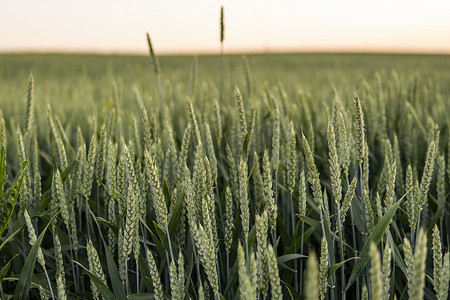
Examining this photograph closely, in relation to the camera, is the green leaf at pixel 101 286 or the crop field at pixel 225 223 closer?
the crop field at pixel 225 223

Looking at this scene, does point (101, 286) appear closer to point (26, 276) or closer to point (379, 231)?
point (26, 276)

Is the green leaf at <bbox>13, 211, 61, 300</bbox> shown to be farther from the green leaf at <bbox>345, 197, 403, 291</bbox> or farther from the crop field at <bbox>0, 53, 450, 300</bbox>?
the green leaf at <bbox>345, 197, 403, 291</bbox>

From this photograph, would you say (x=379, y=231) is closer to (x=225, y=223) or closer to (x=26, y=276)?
(x=225, y=223)

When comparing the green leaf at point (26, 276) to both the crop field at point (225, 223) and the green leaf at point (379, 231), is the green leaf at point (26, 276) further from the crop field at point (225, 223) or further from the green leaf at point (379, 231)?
the green leaf at point (379, 231)

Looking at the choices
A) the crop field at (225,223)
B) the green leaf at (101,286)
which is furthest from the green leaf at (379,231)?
the green leaf at (101,286)

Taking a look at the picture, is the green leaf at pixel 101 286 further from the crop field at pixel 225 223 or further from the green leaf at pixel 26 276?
the green leaf at pixel 26 276

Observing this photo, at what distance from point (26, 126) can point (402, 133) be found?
2.03 m

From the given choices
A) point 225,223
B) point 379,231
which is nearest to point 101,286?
point 225,223

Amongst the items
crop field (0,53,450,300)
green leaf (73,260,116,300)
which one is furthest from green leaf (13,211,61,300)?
green leaf (73,260,116,300)

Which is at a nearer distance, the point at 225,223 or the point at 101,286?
the point at 101,286

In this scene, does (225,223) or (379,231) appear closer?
(379,231)

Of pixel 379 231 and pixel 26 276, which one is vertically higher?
pixel 379 231

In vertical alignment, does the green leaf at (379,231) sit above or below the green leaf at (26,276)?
above

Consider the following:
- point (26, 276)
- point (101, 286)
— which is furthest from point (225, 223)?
point (26, 276)
